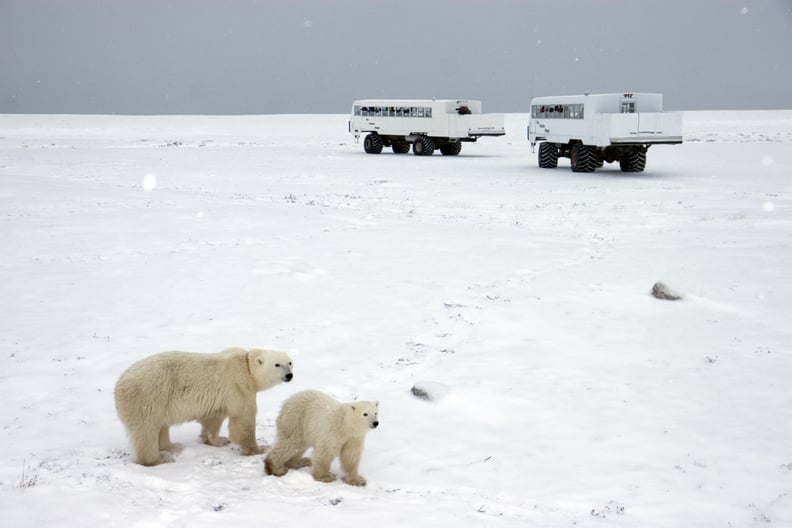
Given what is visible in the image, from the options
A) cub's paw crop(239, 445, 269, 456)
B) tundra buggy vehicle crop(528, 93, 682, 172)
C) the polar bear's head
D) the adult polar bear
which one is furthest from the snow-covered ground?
tundra buggy vehicle crop(528, 93, 682, 172)

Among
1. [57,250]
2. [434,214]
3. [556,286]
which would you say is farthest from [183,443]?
Result: [434,214]

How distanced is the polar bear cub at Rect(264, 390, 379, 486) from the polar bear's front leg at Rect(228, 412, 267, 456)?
254mm

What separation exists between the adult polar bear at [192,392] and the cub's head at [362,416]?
1.87ft

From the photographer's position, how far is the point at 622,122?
25.4m

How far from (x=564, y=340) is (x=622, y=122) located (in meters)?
18.5

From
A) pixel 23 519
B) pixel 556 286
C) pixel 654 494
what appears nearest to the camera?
pixel 23 519

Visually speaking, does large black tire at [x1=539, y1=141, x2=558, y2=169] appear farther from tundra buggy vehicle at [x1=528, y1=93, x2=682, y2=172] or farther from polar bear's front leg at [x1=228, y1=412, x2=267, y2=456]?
polar bear's front leg at [x1=228, y1=412, x2=267, y2=456]

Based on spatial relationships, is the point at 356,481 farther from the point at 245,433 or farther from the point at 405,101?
the point at 405,101

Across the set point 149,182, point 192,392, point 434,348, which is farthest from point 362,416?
point 149,182

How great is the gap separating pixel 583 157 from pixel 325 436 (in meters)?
24.9

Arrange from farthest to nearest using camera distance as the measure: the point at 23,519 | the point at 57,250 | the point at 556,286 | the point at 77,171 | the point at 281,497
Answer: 1. the point at 77,171
2. the point at 57,250
3. the point at 556,286
4. the point at 281,497
5. the point at 23,519

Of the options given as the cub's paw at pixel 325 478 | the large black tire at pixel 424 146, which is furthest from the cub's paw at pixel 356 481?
the large black tire at pixel 424 146

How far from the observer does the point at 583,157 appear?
2827 cm

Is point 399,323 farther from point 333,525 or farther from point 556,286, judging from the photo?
point 333,525
